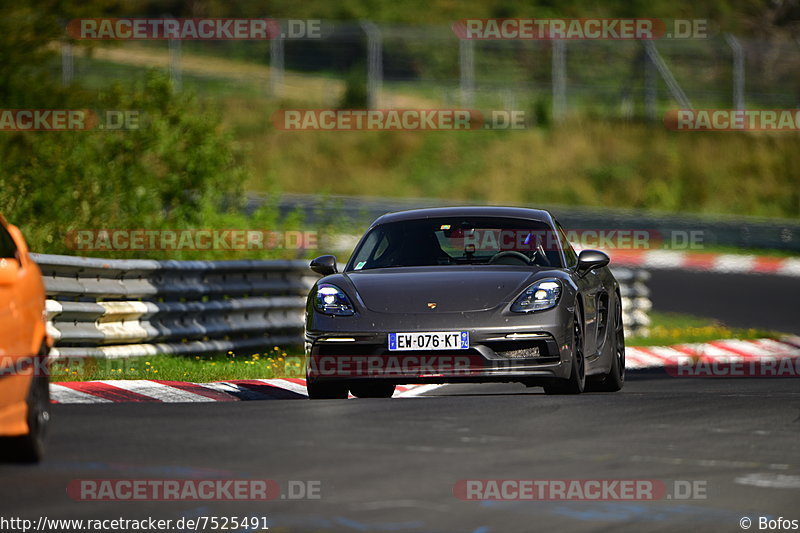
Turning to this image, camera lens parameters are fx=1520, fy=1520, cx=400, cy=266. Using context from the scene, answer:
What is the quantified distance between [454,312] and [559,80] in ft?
112

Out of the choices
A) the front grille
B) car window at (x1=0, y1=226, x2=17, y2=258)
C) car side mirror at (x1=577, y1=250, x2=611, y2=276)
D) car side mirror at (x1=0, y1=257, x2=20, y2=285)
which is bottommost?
the front grille

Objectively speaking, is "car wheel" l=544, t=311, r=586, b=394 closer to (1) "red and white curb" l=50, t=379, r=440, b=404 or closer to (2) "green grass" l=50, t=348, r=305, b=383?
(1) "red and white curb" l=50, t=379, r=440, b=404

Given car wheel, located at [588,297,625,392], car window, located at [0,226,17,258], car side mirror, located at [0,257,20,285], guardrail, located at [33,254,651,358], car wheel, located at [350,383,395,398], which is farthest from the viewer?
guardrail, located at [33,254,651,358]

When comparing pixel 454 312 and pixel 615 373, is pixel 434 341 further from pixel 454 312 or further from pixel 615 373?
pixel 615 373

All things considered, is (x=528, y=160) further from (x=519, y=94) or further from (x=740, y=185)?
(x=740, y=185)

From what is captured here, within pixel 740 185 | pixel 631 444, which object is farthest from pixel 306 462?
pixel 740 185

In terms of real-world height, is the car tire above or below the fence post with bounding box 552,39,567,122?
below

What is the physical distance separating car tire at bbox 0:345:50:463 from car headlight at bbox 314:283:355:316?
3.56 meters

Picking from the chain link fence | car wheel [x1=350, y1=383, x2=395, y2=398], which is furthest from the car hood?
the chain link fence

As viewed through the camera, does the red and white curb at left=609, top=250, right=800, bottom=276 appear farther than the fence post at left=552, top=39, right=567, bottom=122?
No

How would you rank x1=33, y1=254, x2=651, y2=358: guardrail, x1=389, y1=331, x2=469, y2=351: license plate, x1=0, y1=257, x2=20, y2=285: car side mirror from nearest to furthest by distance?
x1=0, y1=257, x2=20, y2=285: car side mirror → x1=389, y1=331, x2=469, y2=351: license plate → x1=33, y1=254, x2=651, y2=358: guardrail

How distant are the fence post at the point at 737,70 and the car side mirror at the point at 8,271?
105ft

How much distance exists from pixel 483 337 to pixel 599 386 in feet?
7.62

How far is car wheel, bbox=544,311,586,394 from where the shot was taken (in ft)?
35.3
